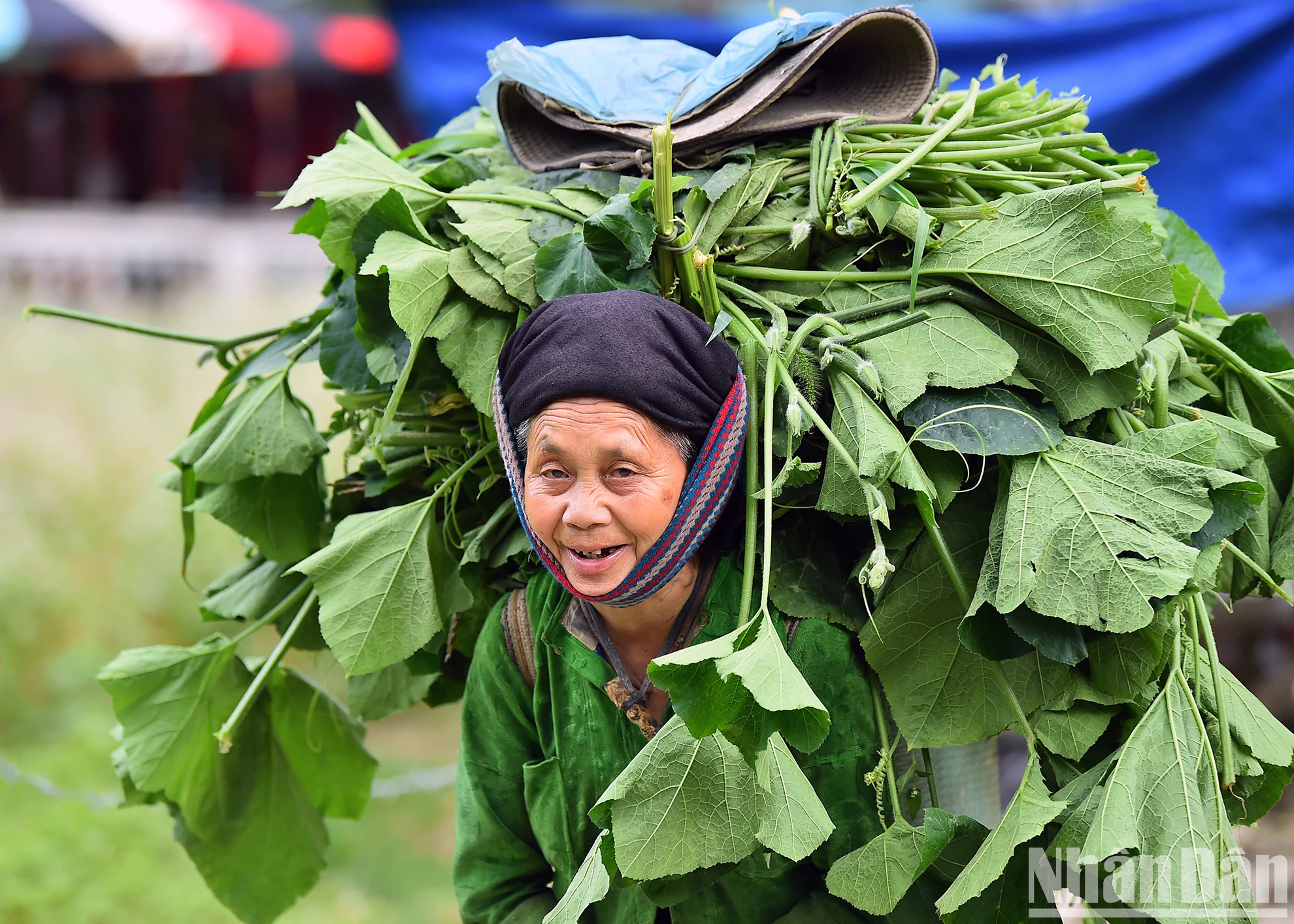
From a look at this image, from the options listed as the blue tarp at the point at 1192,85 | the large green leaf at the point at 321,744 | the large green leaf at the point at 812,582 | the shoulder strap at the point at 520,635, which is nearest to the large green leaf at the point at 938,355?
the large green leaf at the point at 812,582

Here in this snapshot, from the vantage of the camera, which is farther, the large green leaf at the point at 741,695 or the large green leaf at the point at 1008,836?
the large green leaf at the point at 1008,836

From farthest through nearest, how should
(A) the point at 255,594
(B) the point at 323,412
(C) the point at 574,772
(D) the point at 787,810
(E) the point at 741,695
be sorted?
(B) the point at 323,412, (A) the point at 255,594, (C) the point at 574,772, (D) the point at 787,810, (E) the point at 741,695

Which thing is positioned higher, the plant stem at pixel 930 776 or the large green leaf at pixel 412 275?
the large green leaf at pixel 412 275

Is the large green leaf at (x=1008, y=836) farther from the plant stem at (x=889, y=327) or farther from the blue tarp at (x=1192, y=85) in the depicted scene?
the blue tarp at (x=1192, y=85)

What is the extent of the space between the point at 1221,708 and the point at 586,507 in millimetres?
905

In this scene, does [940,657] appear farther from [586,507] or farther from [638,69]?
[638,69]

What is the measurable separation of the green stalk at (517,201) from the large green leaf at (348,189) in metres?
0.03

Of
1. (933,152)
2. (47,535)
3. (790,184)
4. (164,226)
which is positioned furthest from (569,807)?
(164,226)

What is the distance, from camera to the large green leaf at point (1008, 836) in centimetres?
148

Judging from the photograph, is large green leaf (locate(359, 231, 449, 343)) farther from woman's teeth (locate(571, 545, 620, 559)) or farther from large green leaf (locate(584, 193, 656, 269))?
woman's teeth (locate(571, 545, 620, 559))

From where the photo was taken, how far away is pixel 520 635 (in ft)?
6.23

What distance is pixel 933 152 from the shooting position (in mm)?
1771

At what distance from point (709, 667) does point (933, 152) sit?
2.88ft

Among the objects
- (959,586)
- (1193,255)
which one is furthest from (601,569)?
(1193,255)
